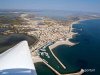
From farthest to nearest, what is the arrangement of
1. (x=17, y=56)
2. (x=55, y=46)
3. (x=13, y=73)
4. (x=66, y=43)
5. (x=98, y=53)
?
1. (x=66, y=43)
2. (x=55, y=46)
3. (x=98, y=53)
4. (x=17, y=56)
5. (x=13, y=73)

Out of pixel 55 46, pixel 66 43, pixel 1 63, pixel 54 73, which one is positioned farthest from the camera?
pixel 66 43

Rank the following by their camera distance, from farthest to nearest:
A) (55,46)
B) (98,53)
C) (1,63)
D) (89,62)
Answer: (55,46)
(98,53)
(89,62)
(1,63)

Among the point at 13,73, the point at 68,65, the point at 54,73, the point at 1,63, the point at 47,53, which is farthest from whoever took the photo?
the point at 47,53

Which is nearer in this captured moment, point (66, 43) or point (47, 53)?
point (47, 53)

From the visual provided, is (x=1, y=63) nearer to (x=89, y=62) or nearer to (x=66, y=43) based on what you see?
(x=89, y=62)

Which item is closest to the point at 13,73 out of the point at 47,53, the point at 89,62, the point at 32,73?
the point at 32,73

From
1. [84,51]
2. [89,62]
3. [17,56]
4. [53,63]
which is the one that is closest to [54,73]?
[53,63]

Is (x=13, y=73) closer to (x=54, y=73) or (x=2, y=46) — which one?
(x=54, y=73)

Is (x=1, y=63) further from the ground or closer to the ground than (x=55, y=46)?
further from the ground

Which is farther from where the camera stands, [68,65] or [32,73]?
[68,65]
